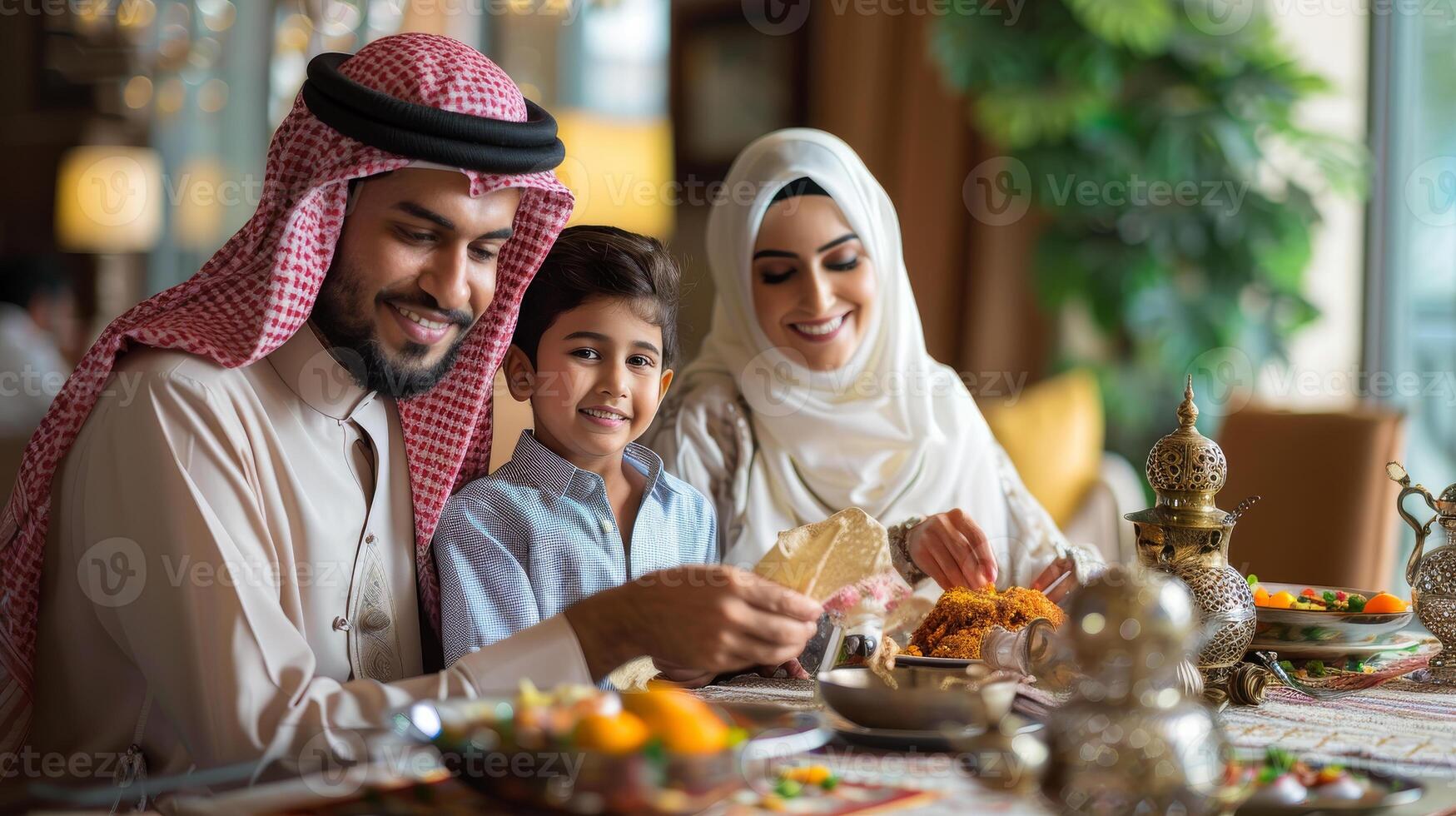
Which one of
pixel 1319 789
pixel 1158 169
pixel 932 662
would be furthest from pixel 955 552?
pixel 1158 169

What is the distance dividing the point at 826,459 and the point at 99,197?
241 inches

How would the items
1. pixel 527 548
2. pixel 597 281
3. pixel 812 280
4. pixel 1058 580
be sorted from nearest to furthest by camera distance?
pixel 527 548 → pixel 597 281 → pixel 1058 580 → pixel 812 280

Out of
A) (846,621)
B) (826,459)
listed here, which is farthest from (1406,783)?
(826,459)

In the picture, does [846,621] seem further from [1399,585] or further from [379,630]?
[1399,585]

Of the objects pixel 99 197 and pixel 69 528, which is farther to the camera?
pixel 99 197

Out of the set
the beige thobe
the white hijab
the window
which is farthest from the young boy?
the window

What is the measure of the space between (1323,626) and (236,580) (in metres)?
1.36

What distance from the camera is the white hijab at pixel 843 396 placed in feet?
8.26

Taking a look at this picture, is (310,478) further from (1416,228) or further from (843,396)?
(1416,228)

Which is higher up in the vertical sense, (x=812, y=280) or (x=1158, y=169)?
(x=1158, y=169)

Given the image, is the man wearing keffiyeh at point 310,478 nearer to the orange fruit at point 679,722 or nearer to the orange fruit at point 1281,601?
the orange fruit at point 679,722

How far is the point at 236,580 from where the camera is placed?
1.43 meters

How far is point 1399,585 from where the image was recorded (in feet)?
14.9

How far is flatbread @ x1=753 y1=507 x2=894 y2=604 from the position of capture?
1.55 metres
